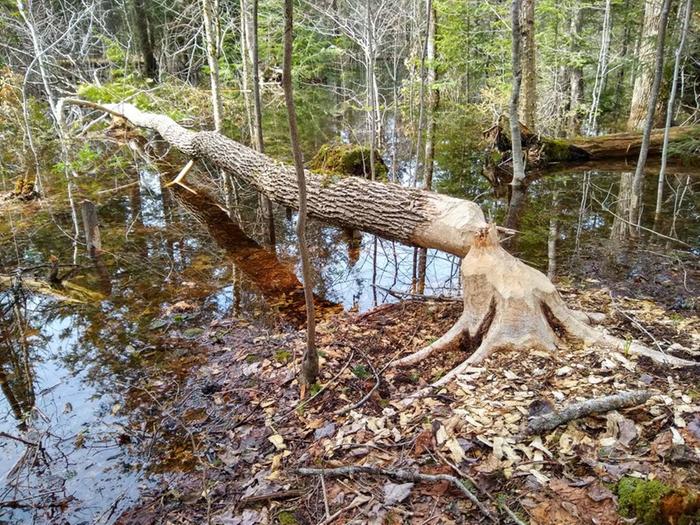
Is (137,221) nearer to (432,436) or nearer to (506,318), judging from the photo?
(506,318)

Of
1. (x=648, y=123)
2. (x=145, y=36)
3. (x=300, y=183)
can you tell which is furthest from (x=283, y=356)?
(x=145, y=36)

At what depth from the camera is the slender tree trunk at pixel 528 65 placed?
9.71 metres

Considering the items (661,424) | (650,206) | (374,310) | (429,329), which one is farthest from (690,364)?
(650,206)

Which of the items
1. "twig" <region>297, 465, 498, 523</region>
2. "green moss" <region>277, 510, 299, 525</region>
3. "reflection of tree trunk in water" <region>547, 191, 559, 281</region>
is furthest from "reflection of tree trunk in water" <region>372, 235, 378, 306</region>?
"green moss" <region>277, 510, 299, 525</region>

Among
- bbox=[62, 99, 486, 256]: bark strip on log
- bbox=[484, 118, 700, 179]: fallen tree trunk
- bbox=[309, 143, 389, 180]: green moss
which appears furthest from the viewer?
bbox=[484, 118, 700, 179]: fallen tree trunk

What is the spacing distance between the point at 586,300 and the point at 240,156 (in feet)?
19.3

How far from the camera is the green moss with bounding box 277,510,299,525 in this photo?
240cm

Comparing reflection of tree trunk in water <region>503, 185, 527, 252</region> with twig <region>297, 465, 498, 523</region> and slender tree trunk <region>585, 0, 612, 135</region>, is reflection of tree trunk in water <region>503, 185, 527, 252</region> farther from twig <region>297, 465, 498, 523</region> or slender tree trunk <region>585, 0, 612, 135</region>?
slender tree trunk <region>585, 0, 612, 135</region>

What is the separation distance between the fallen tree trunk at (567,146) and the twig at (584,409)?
8992 mm

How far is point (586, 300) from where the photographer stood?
4.51 meters

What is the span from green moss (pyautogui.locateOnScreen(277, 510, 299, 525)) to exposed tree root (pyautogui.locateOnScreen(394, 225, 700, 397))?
3.96ft

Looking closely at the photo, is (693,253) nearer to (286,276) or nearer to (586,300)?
(586,300)

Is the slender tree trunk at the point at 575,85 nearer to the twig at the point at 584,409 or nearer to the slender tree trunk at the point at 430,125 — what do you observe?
the slender tree trunk at the point at 430,125

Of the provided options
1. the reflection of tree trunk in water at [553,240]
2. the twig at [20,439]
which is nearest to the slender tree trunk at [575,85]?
the reflection of tree trunk in water at [553,240]
